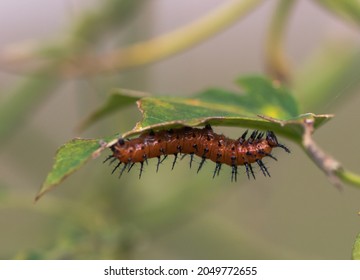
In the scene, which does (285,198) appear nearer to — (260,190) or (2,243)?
(260,190)

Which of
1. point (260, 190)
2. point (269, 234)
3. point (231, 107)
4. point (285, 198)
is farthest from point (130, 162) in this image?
point (285, 198)

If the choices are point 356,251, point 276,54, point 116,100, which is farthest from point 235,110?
point 276,54

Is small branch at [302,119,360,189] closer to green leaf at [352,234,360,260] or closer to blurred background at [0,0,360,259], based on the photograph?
green leaf at [352,234,360,260]

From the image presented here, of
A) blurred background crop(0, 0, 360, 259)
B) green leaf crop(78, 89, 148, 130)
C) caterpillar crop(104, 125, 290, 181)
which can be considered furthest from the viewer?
blurred background crop(0, 0, 360, 259)

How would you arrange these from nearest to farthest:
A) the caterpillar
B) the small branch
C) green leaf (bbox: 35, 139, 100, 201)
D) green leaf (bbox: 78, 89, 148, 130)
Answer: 1. green leaf (bbox: 35, 139, 100, 201)
2. the small branch
3. green leaf (bbox: 78, 89, 148, 130)
4. the caterpillar

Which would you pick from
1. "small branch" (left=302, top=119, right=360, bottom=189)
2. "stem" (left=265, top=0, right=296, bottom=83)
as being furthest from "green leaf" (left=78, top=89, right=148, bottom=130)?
"stem" (left=265, top=0, right=296, bottom=83)

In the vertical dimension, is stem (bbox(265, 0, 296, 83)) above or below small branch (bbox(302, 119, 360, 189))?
above
